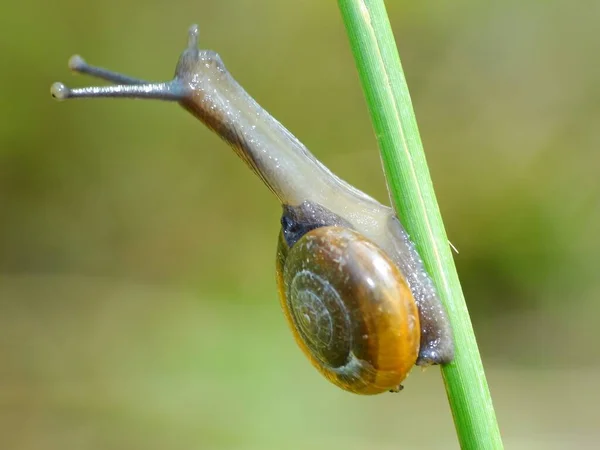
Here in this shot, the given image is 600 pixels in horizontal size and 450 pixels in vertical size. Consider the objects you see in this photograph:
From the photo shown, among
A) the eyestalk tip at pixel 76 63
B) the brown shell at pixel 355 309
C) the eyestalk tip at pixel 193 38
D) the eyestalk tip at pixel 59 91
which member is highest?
the eyestalk tip at pixel 193 38

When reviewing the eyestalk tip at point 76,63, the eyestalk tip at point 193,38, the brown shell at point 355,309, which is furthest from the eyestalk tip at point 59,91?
the brown shell at point 355,309

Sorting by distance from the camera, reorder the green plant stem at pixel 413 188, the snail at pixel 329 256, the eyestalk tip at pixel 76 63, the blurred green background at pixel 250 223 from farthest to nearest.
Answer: the blurred green background at pixel 250 223, the eyestalk tip at pixel 76 63, the snail at pixel 329 256, the green plant stem at pixel 413 188

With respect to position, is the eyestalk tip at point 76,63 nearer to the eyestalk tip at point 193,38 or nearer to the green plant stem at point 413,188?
the eyestalk tip at point 193,38

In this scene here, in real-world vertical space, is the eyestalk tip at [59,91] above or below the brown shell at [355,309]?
above

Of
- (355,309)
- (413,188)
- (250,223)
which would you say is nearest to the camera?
(413,188)

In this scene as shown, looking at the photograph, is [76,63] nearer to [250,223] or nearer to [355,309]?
[355,309]

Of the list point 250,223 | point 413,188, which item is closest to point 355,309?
point 413,188

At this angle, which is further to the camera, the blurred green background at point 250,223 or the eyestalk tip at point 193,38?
the blurred green background at point 250,223

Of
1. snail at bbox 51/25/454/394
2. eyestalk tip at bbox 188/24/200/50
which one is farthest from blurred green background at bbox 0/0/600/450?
eyestalk tip at bbox 188/24/200/50
